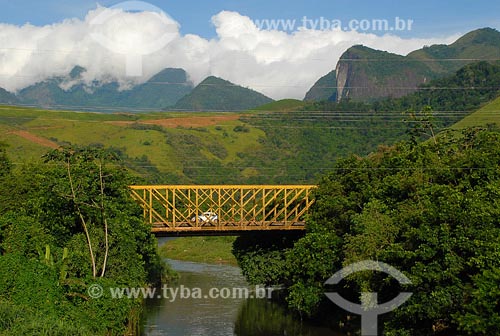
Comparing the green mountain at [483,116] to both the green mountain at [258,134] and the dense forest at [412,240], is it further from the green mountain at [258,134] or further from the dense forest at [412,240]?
the dense forest at [412,240]

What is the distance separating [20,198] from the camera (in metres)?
46.2

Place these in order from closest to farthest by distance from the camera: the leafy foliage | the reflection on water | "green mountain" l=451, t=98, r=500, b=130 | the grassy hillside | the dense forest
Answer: the dense forest < the leafy foliage < the reflection on water < "green mountain" l=451, t=98, r=500, b=130 < the grassy hillside

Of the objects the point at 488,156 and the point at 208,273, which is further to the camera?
the point at 208,273

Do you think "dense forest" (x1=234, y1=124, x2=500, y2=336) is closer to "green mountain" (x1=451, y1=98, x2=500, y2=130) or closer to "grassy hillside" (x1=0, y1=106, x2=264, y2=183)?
"green mountain" (x1=451, y1=98, x2=500, y2=130)

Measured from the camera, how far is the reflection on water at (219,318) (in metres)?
43.2

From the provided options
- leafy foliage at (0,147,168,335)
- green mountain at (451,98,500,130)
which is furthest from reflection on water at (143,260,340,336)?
green mountain at (451,98,500,130)

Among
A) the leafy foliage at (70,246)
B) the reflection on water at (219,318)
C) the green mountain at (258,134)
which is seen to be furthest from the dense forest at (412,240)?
the green mountain at (258,134)

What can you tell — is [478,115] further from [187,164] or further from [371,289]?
[371,289]

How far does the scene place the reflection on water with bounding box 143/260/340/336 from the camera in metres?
43.2

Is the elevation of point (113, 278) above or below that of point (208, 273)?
above

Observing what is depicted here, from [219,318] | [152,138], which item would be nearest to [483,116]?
[152,138]

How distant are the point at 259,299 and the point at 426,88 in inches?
5062

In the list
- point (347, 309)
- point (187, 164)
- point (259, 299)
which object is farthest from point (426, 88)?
point (347, 309)

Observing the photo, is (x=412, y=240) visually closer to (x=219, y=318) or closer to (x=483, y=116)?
(x=219, y=318)
